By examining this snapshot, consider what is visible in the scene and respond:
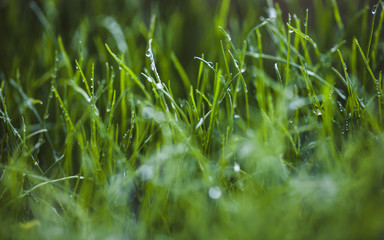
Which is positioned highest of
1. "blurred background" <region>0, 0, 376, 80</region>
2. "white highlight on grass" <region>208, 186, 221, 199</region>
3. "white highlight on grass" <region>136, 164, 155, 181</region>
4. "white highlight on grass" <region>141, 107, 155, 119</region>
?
"blurred background" <region>0, 0, 376, 80</region>

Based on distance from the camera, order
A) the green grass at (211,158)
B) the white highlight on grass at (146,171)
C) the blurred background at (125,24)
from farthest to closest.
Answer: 1. the blurred background at (125,24)
2. the white highlight on grass at (146,171)
3. the green grass at (211,158)

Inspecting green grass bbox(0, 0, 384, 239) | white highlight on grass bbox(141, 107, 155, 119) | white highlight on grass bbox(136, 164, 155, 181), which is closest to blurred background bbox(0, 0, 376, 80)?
green grass bbox(0, 0, 384, 239)

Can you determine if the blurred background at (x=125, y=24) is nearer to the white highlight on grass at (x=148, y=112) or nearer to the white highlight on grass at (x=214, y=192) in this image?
the white highlight on grass at (x=148, y=112)

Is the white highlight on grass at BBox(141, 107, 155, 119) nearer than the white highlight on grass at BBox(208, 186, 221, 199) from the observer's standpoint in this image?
No

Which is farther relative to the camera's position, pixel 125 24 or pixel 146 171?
pixel 125 24

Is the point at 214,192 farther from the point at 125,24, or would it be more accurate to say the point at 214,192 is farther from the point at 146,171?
the point at 125,24

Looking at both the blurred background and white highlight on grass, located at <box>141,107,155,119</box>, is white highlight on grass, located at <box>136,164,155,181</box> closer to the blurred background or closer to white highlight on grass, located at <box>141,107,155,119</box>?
white highlight on grass, located at <box>141,107,155,119</box>

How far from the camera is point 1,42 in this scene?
1.30 m

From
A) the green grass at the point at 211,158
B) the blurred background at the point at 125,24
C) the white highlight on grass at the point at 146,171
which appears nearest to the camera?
the green grass at the point at 211,158

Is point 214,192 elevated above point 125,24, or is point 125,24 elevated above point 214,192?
point 125,24

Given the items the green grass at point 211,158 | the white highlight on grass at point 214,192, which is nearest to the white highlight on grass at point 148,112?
the green grass at point 211,158

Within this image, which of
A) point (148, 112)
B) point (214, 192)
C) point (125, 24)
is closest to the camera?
point (214, 192)

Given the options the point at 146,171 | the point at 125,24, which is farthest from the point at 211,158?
the point at 125,24

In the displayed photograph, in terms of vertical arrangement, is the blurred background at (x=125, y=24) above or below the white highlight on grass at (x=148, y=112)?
above
